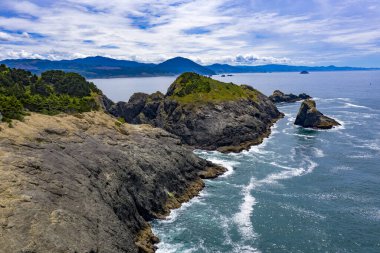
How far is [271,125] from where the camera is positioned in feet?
554

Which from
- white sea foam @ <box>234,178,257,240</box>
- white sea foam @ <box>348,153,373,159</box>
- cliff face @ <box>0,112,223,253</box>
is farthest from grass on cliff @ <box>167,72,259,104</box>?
white sea foam @ <box>234,178,257,240</box>

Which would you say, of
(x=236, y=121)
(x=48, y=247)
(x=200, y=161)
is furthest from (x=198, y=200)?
(x=236, y=121)

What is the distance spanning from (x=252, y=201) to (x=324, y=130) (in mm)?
88445

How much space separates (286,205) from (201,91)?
90.6 meters

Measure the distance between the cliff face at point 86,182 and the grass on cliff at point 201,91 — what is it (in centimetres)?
5699

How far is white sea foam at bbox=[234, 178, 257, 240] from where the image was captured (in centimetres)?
6506

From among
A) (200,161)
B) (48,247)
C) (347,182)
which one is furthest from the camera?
(200,161)

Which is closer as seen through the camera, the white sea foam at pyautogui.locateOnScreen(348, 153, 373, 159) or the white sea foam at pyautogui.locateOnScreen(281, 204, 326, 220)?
the white sea foam at pyautogui.locateOnScreen(281, 204, 326, 220)

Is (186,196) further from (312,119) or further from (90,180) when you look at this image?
(312,119)

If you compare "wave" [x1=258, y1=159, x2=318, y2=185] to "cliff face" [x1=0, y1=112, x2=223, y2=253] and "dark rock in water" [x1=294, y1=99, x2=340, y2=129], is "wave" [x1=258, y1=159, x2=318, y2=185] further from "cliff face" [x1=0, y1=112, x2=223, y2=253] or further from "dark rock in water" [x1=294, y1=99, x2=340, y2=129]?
"dark rock in water" [x1=294, y1=99, x2=340, y2=129]

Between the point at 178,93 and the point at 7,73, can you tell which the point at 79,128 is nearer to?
the point at 7,73

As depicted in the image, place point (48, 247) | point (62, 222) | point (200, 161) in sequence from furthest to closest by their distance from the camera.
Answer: point (200, 161) → point (62, 222) → point (48, 247)

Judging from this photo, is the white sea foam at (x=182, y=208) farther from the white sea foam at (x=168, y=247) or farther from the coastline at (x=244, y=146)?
the coastline at (x=244, y=146)

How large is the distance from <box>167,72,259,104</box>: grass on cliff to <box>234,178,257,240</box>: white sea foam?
69607 mm
